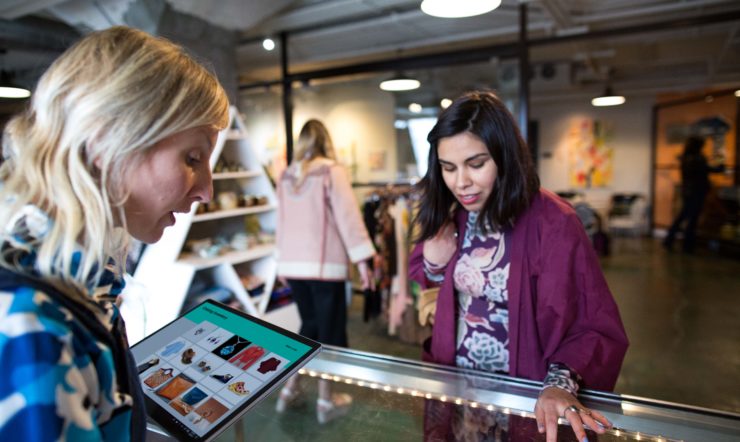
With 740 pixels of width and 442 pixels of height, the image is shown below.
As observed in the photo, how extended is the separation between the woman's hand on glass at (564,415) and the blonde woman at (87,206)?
791 mm

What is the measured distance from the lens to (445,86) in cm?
707

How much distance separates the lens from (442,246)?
1.49m

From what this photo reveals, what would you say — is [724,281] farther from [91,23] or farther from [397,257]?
[91,23]

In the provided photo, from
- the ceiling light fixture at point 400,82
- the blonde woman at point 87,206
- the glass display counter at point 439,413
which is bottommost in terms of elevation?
the glass display counter at point 439,413

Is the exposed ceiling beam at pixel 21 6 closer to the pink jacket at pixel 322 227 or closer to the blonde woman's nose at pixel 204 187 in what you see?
the pink jacket at pixel 322 227

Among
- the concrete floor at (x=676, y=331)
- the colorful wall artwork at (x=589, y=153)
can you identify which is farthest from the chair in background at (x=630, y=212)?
the concrete floor at (x=676, y=331)

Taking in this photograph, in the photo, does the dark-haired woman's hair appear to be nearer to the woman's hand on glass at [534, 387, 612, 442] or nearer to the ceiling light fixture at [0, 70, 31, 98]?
the woman's hand on glass at [534, 387, 612, 442]

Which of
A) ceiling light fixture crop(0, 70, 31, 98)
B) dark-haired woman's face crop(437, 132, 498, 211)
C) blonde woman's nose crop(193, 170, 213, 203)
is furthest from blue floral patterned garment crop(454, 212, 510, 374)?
ceiling light fixture crop(0, 70, 31, 98)

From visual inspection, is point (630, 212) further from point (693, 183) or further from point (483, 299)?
point (483, 299)

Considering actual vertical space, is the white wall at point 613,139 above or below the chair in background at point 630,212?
above

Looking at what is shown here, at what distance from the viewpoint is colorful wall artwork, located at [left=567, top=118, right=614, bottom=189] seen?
10.3 m

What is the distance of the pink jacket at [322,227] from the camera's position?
2.96m

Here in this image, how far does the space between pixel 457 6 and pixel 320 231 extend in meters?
1.48

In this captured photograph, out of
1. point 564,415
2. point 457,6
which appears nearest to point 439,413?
point 564,415
